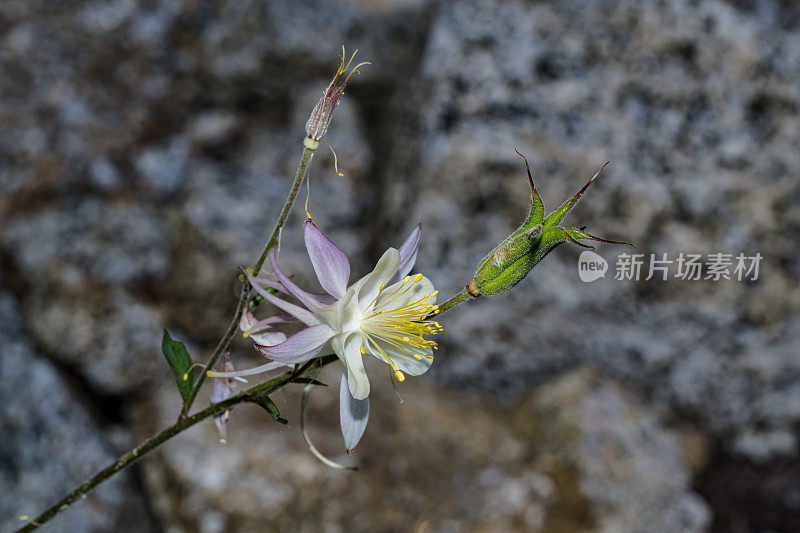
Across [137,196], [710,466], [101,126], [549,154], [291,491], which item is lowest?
[710,466]

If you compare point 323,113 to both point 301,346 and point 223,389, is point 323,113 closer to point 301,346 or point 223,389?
point 301,346

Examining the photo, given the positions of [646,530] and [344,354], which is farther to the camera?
[646,530]

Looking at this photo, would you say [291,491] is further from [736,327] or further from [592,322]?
[736,327]

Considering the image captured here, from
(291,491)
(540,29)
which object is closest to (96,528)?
(291,491)

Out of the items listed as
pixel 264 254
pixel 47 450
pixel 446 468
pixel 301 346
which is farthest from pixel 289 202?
pixel 446 468

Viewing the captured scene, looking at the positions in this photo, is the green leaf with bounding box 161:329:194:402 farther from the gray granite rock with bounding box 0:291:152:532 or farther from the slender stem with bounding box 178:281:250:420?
the gray granite rock with bounding box 0:291:152:532

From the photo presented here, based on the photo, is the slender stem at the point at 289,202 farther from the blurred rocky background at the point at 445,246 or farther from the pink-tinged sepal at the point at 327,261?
the blurred rocky background at the point at 445,246

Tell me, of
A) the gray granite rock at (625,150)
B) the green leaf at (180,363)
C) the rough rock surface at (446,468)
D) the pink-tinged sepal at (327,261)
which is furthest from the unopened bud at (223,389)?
the gray granite rock at (625,150)

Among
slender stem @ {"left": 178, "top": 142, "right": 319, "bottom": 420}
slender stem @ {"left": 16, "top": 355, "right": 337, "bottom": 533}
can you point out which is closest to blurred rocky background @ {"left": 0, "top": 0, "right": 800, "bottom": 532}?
slender stem @ {"left": 16, "top": 355, "right": 337, "bottom": 533}
